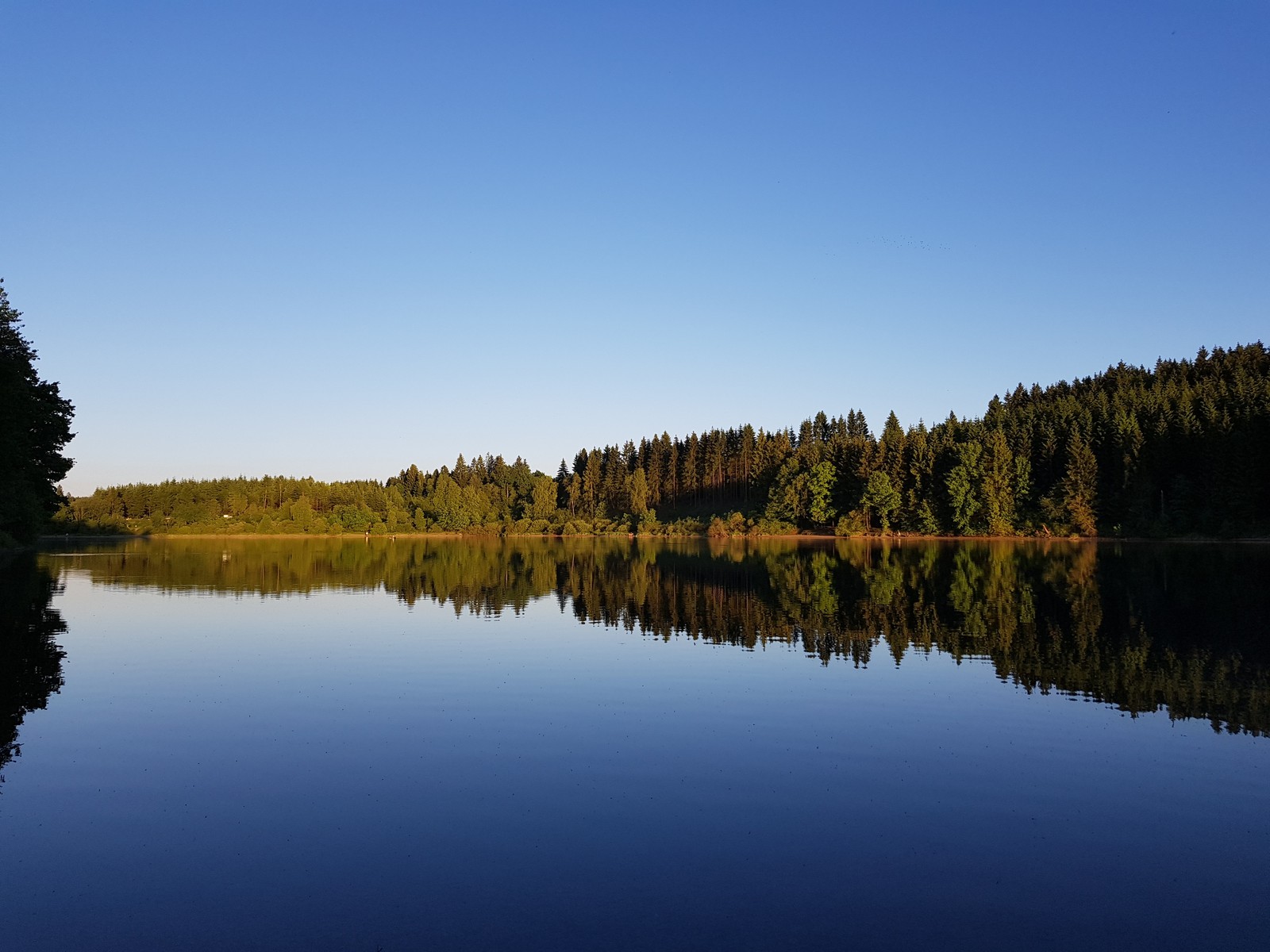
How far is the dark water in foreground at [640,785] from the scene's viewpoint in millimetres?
9742

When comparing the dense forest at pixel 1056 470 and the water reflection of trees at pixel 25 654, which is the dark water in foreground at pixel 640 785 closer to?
the water reflection of trees at pixel 25 654

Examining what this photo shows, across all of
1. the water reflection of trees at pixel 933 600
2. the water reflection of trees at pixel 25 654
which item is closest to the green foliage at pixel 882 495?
the water reflection of trees at pixel 933 600

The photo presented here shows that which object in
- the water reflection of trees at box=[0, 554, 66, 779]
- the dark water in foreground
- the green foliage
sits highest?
the green foliage

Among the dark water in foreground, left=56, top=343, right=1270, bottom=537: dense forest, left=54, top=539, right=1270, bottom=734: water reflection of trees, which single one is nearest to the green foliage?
left=56, top=343, right=1270, bottom=537: dense forest

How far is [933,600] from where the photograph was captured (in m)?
43.0

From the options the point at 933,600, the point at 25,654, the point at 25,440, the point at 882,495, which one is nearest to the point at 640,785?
the point at 25,654

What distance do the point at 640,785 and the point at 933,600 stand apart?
3201cm

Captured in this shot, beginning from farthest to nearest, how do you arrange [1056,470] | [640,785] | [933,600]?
[1056,470] < [933,600] < [640,785]

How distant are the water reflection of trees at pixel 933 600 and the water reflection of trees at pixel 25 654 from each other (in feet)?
33.4

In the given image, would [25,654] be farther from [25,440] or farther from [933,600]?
[25,440]

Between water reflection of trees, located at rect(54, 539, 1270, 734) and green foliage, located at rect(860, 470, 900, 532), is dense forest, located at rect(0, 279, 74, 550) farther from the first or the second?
green foliage, located at rect(860, 470, 900, 532)

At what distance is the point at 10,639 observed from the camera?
1185 inches

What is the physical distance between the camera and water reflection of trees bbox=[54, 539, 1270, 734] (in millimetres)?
24156

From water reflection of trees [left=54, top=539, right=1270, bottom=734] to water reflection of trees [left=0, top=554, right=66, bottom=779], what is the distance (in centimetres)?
1018
